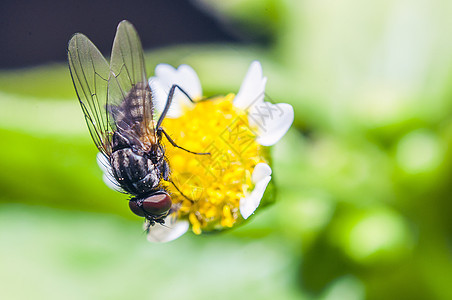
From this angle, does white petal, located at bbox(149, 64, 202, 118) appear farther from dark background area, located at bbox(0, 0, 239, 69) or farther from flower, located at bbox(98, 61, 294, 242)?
dark background area, located at bbox(0, 0, 239, 69)

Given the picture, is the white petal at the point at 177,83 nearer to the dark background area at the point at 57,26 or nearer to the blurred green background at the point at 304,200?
the blurred green background at the point at 304,200

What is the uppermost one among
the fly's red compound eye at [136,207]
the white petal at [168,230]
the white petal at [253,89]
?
the white petal at [253,89]

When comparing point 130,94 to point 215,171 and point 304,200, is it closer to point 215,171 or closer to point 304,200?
point 215,171

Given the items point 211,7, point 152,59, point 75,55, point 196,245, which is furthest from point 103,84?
point 211,7

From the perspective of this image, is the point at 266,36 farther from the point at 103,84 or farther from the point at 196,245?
the point at 103,84

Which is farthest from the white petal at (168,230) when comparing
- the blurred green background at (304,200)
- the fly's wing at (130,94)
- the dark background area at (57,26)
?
the dark background area at (57,26)

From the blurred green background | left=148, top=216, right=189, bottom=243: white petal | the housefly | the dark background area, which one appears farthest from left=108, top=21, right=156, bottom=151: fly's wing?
the dark background area
